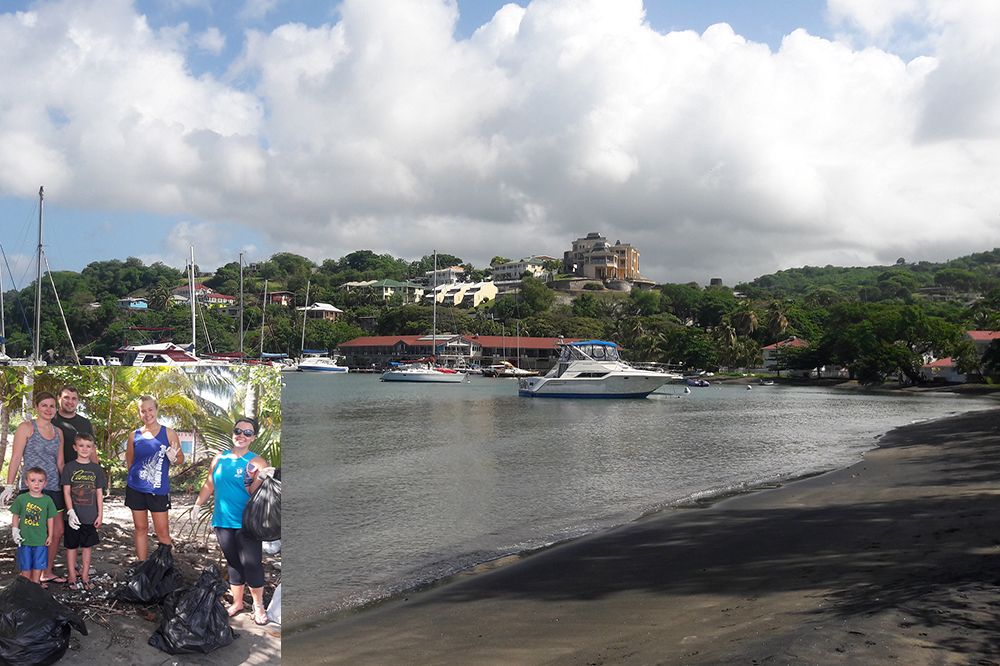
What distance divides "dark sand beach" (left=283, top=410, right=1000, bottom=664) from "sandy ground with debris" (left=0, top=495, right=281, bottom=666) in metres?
2.53

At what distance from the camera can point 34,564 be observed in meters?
3.78

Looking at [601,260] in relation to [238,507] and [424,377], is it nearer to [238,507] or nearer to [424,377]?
[424,377]

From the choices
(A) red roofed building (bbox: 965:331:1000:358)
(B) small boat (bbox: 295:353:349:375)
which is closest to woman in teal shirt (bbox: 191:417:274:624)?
(A) red roofed building (bbox: 965:331:1000:358)

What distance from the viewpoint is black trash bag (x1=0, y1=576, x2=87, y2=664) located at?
3.55m

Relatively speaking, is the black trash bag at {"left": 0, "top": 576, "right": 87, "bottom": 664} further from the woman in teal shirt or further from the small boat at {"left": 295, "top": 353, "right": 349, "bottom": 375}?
the small boat at {"left": 295, "top": 353, "right": 349, "bottom": 375}

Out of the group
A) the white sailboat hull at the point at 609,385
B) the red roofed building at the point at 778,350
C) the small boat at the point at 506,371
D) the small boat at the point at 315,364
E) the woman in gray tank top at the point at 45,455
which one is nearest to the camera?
the woman in gray tank top at the point at 45,455

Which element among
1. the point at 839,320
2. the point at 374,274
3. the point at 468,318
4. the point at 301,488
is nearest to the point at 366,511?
the point at 301,488

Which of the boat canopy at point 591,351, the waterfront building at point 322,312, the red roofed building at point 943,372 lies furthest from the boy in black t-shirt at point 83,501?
the waterfront building at point 322,312

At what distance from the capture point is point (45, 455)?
154 inches

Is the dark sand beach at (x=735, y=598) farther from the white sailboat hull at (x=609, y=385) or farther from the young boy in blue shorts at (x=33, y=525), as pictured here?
the white sailboat hull at (x=609, y=385)

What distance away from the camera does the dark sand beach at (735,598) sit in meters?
5.50

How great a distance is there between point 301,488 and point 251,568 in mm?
14718

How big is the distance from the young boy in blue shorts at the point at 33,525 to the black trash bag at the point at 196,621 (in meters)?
0.61

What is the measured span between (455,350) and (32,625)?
11280cm
